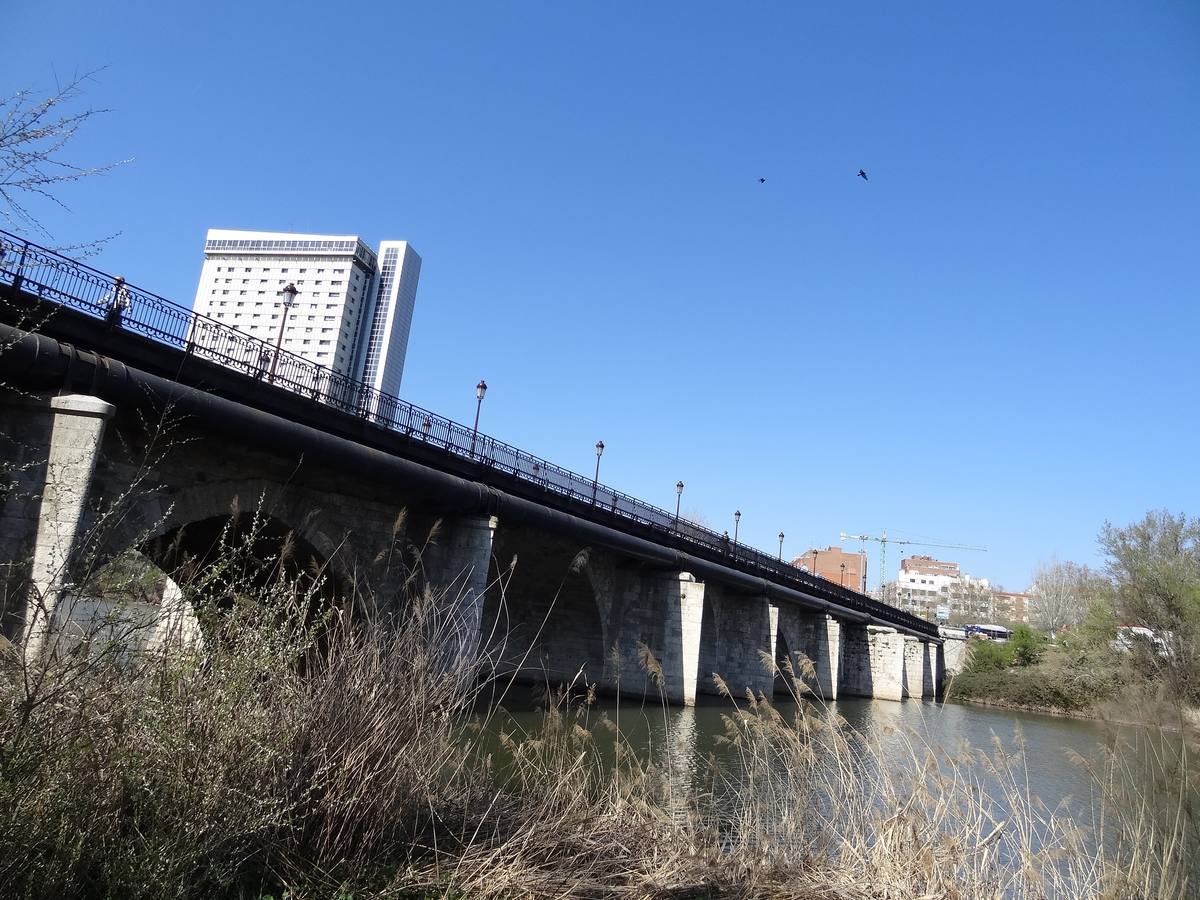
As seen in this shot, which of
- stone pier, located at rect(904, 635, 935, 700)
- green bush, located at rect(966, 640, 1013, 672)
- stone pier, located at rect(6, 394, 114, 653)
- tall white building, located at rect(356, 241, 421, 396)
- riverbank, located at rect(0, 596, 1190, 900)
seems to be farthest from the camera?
tall white building, located at rect(356, 241, 421, 396)

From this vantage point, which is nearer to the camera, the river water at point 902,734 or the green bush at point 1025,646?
the river water at point 902,734

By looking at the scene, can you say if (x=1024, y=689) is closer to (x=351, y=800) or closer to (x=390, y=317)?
(x=351, y=800)

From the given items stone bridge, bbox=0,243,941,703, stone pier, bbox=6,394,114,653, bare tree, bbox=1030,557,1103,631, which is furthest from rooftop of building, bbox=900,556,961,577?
stone pier, bbox=6,394,114,653

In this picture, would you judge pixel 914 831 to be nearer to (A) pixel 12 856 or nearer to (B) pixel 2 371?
(A) pixel 12 856

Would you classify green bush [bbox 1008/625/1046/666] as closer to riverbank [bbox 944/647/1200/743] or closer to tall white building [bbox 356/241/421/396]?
riverbank [bbox 944/647/1200/743]

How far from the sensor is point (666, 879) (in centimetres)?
463

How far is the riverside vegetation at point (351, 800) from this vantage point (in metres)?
3.04

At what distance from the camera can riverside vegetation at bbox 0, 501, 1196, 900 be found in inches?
120

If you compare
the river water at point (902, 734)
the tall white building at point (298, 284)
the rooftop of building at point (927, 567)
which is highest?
the tall white building at point (298, 284)

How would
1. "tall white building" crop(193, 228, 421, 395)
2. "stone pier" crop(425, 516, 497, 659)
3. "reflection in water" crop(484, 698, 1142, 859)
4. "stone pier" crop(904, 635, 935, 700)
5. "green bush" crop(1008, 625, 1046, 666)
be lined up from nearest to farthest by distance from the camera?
"reflection in water" crop(484, 698, 1142, 859), "stone pier" crop(425, 516, 497, 659), "stone pier" crop(904, 635, 935, 700), "green bush" crop(1008, 625, 1046, 666), "tall white building" crop(193, 228, 421, 395)

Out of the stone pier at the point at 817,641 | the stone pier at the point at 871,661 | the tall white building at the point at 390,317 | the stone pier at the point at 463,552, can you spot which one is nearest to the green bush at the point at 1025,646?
the stone pier at the point at 871,661

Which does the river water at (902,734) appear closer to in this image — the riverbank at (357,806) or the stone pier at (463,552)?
the riverbank at (357,806)

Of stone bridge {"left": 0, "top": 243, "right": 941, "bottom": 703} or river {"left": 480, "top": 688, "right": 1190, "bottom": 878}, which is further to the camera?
stone bridge {"left": 0, "top": 243, "right": 941, "bottom": 703}

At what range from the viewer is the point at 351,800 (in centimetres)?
388
